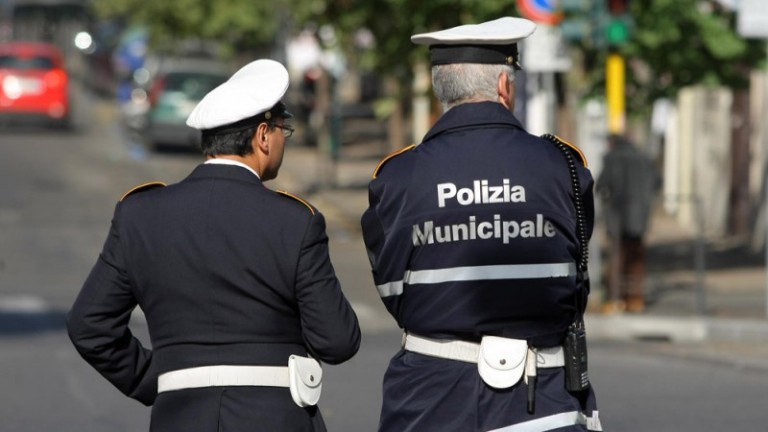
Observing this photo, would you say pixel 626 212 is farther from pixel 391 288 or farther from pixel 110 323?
pixel 110 323

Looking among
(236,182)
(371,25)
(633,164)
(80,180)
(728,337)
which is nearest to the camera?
(236,182)

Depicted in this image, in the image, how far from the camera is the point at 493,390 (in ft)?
14.2

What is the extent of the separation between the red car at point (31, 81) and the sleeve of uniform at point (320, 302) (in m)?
31.5

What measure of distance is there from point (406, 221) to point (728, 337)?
10.3 m

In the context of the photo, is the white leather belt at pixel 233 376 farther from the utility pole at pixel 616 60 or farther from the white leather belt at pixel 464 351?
the utility pole at pixel 616 60

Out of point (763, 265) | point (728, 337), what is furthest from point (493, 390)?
point (763, 265)

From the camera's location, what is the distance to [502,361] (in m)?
4.28

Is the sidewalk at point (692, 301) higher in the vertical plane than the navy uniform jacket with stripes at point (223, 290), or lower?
lower

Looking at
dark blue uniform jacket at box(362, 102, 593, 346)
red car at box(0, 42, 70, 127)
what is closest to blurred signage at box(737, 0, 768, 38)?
dark blue uniform jacket at box(362, 102, 593, 346)

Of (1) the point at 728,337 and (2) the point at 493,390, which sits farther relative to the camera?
(1) the point at 728,337

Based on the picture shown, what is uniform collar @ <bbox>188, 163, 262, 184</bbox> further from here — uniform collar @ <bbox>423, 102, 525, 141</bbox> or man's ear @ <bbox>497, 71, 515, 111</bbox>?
man's ear @ <bbox>497, 71, 515, 111</bbox>

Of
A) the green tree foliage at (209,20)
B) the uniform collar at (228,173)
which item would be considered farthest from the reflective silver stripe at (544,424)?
the green tree foliage at (209,20)

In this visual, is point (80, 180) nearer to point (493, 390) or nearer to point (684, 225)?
point (684, 225)

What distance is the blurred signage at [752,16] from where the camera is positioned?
46.9ft
